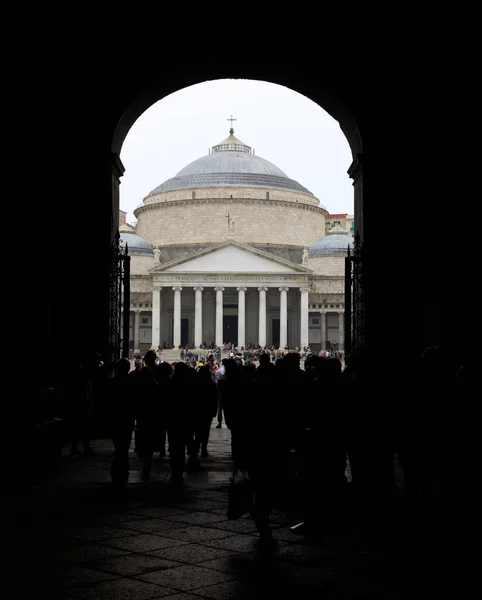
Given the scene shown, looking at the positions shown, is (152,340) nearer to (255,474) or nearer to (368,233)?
(368,233)

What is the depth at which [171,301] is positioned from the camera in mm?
59281

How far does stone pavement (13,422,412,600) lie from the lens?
435cm

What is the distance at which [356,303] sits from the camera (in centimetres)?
1134

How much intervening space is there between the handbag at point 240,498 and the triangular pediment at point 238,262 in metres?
51.2

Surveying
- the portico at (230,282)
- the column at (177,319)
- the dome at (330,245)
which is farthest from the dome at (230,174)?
the column at (177,319)

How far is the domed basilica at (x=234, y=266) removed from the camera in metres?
56.7

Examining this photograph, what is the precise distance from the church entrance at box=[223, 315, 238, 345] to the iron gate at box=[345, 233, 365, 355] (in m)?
47.6

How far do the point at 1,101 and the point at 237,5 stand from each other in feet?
9.79

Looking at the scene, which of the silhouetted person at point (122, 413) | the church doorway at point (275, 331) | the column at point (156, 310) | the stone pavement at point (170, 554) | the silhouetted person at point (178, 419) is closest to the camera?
the stone pavement at point (170, 554)

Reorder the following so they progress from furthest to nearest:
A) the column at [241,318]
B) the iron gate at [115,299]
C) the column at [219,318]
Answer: the column at [219,318]
the column at [241,318]
the iron gate at [115,299]

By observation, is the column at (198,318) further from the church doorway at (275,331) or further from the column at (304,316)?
the column at (304,316)

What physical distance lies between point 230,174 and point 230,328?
571 inches

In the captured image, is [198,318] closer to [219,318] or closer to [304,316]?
[219,318]

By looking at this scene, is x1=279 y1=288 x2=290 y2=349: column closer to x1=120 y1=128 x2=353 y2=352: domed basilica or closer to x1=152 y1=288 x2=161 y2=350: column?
x1=120 y1=128 x2=353 y2=352: domed basilica
